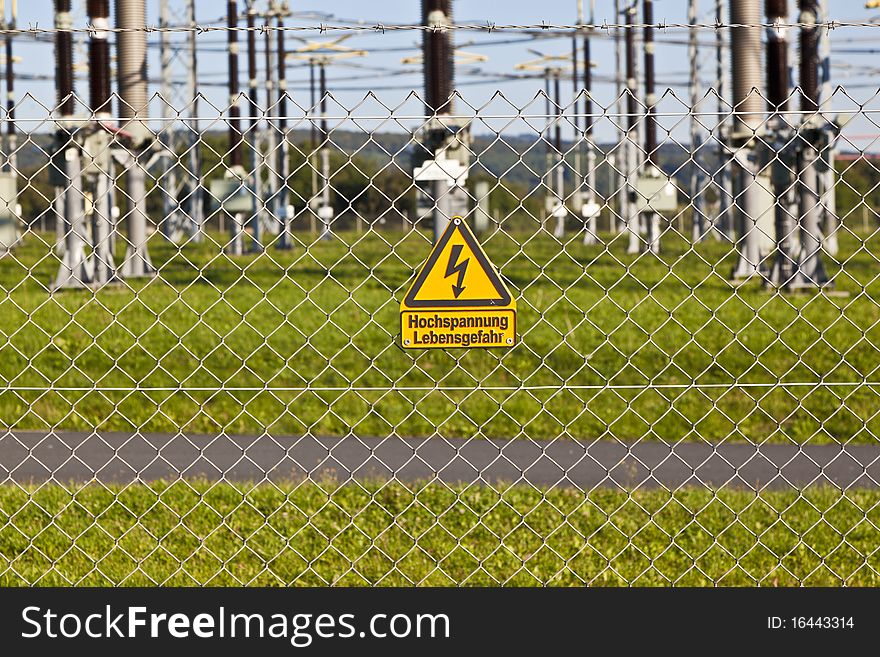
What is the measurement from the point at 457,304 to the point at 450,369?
424 cm

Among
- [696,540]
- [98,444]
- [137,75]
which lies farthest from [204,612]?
[137,75]

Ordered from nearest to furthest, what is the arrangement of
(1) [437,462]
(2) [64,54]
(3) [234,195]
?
(1) [437,462]
(2) [64,54]
(3) [234,195]

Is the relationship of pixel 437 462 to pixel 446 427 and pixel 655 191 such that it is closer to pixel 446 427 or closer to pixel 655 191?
pixel 446 427

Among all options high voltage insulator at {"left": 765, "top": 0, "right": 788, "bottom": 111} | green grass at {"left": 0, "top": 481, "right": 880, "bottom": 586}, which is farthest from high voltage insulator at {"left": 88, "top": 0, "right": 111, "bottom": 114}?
green grass at {"left": 0, "top": 481, "right": 880, "bottom": 586}

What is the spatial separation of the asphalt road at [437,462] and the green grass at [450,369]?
0.62 ft

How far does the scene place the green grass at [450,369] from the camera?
254 inches

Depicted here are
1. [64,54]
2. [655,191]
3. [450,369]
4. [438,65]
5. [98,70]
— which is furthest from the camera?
[655,191]

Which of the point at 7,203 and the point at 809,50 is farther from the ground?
the point at 809,50

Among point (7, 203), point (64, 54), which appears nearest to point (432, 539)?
point (7, 203)

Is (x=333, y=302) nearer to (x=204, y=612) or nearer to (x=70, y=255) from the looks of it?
(x=70, y=255)

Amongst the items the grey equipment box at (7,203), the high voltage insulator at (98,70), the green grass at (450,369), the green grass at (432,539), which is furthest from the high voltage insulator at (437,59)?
the green grass at (432,539)

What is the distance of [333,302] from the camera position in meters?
13.5

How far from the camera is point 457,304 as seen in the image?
3.33m

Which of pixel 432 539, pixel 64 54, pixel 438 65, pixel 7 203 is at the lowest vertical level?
pixel 432 539
